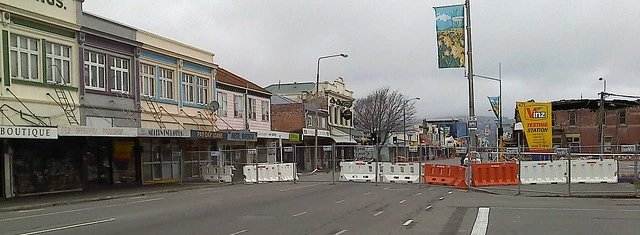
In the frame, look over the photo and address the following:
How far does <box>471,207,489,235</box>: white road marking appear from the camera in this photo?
494 inches

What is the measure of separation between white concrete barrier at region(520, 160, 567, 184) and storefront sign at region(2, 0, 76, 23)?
20.9 metres

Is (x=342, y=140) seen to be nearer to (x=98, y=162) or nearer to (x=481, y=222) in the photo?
(x=98, y=162)

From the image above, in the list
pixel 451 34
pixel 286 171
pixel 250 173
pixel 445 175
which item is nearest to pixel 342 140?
pixel 286 171

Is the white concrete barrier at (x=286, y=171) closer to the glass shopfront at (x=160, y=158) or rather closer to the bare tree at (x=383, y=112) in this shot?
the glass shopfront at (x=160, y=158)

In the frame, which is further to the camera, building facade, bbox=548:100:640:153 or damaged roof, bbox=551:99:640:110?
building facade, bbox=548:100:640:153

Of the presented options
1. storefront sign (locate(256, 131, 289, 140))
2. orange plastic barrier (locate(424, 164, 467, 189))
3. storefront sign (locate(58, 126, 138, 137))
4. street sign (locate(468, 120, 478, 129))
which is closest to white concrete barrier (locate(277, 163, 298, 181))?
orange plastic barrier (locate(424, 164, 467, 189))

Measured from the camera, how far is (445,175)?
92.7ft

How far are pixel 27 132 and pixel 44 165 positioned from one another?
15.7 feet

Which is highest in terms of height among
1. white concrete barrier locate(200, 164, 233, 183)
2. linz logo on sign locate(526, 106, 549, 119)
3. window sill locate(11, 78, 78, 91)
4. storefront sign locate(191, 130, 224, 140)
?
window sill locate(11, 78, 78, 91)

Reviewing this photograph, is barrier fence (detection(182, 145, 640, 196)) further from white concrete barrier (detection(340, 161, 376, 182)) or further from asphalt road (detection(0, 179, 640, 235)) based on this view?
asphalt road (detection(0, 179, 640, 235))

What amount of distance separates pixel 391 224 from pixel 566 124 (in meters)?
63.5

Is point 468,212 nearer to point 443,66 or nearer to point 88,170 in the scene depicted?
point 443,66

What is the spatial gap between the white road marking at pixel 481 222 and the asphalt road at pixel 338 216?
2 cm

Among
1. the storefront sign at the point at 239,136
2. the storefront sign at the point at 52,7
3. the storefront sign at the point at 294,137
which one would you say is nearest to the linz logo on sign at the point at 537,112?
the storefront sign at the point at 239,136
